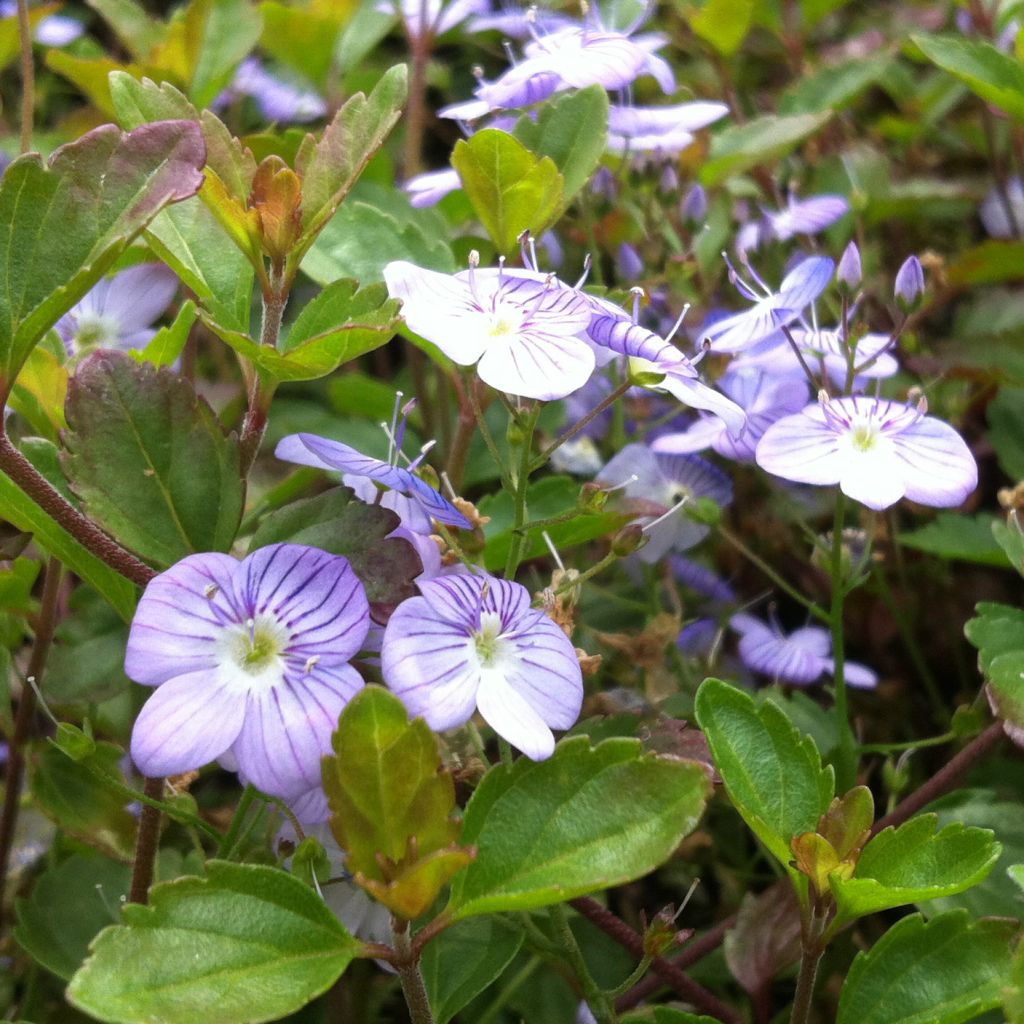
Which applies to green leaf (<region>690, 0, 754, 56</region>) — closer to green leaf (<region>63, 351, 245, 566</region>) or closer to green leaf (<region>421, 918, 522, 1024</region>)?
green leaf (<region>63, 351, 245, 566</region>)

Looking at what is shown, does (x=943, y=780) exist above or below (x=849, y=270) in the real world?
below

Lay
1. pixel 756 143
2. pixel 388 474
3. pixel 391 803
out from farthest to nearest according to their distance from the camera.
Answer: pixel 756 143 < pixel 388 474 < pixel 391 803

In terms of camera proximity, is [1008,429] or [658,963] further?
[1008,429]

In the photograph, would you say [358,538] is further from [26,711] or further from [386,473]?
[26,711]

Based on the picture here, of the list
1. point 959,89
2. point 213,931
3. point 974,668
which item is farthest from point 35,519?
point 959,89

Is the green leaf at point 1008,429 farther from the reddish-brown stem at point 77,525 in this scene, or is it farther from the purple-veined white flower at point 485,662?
the reddish-brown stem at point 77,525

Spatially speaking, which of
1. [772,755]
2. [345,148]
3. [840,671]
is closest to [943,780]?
[840,671]
